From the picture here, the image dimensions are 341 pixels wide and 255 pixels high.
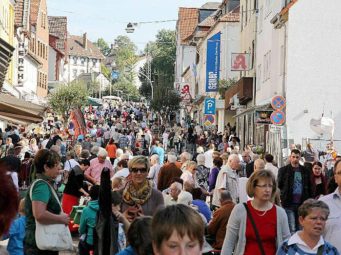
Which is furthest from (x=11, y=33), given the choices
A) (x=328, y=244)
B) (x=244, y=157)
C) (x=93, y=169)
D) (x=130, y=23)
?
(x=328, y=244)

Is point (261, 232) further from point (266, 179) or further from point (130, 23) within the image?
point (130, 23)

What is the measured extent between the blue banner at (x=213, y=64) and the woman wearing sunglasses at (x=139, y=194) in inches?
1956

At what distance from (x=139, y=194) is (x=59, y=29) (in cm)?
9573

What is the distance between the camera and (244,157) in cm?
2627

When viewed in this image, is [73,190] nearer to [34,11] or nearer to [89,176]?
[89,176]

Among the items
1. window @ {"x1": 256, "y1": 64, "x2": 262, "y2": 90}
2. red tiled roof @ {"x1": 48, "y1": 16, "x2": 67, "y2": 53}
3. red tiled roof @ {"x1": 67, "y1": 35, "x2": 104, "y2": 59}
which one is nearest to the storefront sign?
window @ {"x1": 256, "y1": 64, "x2": 262, "y2": 90}

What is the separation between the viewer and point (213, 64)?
196 ft

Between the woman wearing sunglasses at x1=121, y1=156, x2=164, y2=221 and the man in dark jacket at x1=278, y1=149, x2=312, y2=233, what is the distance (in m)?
6.12

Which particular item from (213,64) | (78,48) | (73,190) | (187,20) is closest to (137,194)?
(73,190)

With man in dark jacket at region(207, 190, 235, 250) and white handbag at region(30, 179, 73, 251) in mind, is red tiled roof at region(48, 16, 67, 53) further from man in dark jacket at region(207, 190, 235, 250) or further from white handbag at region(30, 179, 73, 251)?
white handbag at region(30, 179, 73, 251)

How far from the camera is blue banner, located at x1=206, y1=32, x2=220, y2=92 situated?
194 ft

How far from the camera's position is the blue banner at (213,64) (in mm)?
59125

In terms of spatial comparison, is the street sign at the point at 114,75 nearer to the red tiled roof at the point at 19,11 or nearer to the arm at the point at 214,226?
the red tiled roof at the point at 19,11

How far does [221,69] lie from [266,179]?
178ft
